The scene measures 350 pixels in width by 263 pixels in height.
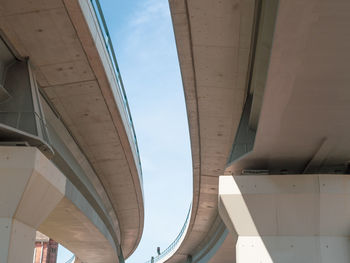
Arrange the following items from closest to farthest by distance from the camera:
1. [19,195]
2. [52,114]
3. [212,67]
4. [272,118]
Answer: [19,195], [272,118], [212,67], [52,114]

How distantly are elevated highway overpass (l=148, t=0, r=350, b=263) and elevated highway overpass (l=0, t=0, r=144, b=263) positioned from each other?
2078mm

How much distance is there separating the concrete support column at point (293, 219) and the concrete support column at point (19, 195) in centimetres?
453

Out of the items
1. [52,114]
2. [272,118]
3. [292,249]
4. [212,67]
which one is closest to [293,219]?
[292,249]

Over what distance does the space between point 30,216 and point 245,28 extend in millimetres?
5757

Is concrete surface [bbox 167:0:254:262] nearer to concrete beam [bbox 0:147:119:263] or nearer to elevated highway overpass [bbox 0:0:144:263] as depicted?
elevated highway overpass [bbox 0:0:144:263]

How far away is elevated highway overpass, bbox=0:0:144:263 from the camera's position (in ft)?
34.3

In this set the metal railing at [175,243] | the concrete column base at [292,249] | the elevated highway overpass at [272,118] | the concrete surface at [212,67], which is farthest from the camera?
the metal railing at [175,243]

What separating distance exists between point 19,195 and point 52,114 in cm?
467

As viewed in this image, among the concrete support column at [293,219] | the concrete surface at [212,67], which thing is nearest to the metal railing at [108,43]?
the concrete surface at [212,67]

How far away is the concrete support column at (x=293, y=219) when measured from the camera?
12422mm

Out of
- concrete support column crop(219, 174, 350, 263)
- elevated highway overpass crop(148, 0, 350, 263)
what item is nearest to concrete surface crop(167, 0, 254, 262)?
elevated highway overpass crop(148, 0, 350, 263)

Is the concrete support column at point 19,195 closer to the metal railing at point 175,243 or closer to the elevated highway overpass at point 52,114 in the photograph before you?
the elevated highway overpass at point 52,114

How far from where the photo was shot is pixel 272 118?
34.8 ft

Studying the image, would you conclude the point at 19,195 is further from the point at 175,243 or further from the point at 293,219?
the point at 175,243
